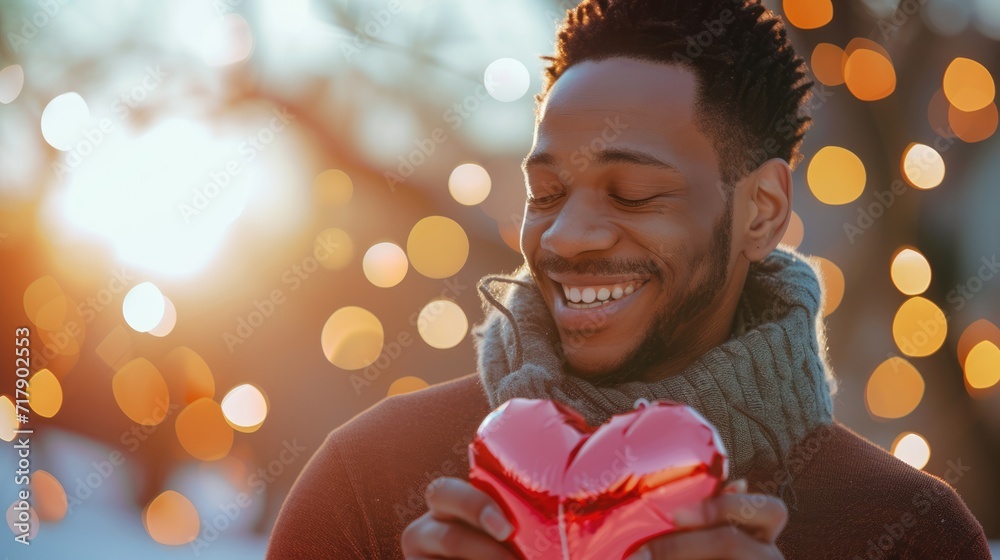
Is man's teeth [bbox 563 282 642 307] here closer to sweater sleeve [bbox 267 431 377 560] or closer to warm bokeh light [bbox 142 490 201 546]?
sweater sleeve [bbox 267 431 377 560]

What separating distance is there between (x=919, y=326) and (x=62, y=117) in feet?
11.5

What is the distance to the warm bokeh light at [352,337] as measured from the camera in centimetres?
344

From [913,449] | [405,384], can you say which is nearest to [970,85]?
[913,449]

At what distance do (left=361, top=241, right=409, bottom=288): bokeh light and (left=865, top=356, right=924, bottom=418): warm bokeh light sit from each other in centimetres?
206

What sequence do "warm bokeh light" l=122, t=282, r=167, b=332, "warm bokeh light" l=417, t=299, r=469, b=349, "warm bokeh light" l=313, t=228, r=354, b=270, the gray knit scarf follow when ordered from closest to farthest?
the gray knit scarf → "warm bokeh light" l=122, t=282, r=167, b=332 → "warm bokeh light" l=313, t=228, r=354, b=270 → "warm bokeh light" l=417, t=299, r=469, b=349

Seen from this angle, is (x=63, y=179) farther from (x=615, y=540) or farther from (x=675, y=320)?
(x=615, y=540)

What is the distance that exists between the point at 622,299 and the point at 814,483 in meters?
0.45

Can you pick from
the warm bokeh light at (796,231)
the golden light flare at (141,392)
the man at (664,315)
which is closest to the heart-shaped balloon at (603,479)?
the man at (664,315)

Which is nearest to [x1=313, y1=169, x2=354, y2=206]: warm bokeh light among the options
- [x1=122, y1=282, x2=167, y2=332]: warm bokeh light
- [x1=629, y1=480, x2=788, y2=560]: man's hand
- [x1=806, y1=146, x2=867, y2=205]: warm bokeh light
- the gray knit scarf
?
[x1=122, y1=282, x2=167, y2=332]: warm bokeh light

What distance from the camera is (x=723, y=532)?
997mm

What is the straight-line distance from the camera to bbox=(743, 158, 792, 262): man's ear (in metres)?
1.58

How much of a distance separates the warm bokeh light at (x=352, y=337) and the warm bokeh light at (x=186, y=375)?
0.45m

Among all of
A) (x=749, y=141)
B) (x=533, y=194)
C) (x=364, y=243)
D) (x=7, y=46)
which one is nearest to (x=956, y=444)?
(x=364, y=243)

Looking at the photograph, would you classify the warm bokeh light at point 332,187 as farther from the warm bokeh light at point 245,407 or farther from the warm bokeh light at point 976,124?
the warm bokeh light at point 976,124
